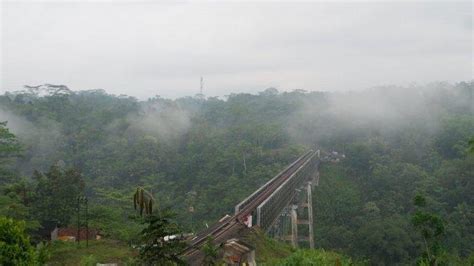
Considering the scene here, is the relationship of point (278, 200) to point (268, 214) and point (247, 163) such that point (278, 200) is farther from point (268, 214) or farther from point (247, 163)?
point (247, 163)

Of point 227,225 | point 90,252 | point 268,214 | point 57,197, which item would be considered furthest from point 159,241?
point 57,197

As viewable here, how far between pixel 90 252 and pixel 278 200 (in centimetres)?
1246

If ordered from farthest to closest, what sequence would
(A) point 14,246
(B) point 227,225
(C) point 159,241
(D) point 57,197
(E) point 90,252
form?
(D) point 57,197, (B) point 227,225, (E) point 90,252, (A) point 14,246, (C) point 159,241

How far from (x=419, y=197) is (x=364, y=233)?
2167cm

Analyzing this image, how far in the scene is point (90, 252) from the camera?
67.9ft

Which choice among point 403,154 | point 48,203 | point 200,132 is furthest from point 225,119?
point 48,203

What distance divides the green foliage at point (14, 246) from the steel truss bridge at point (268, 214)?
5.08 m

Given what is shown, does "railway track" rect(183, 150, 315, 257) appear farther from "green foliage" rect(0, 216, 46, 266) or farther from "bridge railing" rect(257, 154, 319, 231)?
"green foliage" rect(0, 216, 46, 266)

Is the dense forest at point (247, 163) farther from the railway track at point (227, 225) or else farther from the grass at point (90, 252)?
the railway track at point (227, 225)

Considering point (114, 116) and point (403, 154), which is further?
point (114, 116)

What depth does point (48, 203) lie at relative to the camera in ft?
85.7

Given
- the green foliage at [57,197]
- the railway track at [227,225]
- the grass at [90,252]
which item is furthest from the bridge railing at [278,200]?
the green foliage at [57,197]

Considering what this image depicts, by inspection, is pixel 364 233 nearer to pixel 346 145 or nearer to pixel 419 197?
pixel 419 197

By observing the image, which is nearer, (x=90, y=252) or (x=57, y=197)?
(x=90, y=252)
